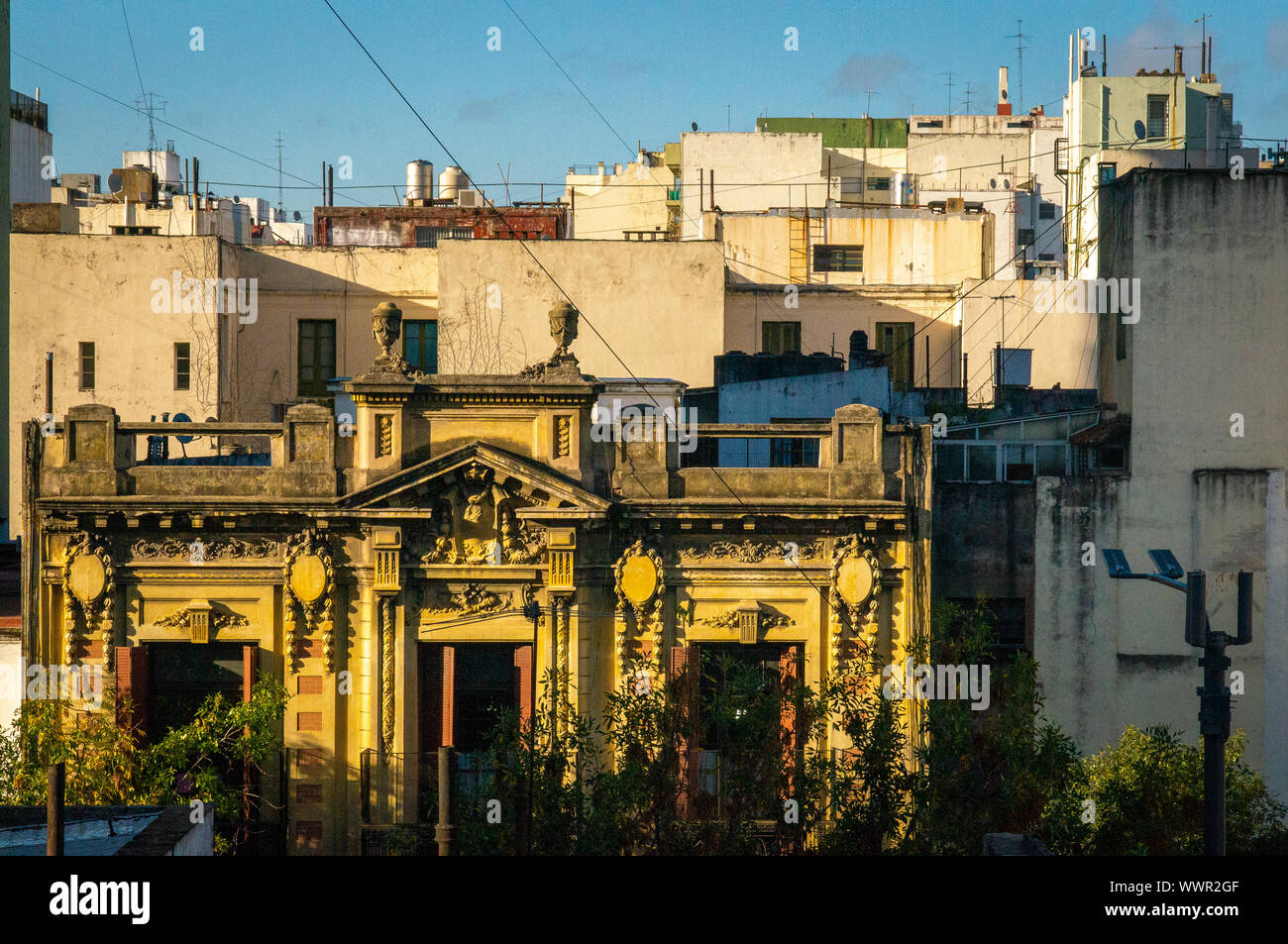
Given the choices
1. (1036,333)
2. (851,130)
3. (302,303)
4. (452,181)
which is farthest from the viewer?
(851,130)

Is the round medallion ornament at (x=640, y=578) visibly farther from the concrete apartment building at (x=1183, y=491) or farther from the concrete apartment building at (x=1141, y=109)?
the concrete apartment building at (x=1141, y=109)

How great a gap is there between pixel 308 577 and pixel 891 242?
30717 millimetres

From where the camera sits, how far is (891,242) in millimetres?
52094

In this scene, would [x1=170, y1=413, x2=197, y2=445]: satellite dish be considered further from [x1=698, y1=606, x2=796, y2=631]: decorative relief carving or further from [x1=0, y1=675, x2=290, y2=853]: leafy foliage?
[x1=698, y1=606, x2=796, y2=631]: decorative relief carving

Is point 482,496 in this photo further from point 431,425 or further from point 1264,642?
point 1264,642

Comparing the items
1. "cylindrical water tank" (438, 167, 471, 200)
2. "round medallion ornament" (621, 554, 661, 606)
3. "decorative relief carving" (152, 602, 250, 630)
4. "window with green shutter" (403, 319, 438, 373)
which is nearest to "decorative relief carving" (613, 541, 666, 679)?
"round medallion ornament" (621, 554, 661, 606)

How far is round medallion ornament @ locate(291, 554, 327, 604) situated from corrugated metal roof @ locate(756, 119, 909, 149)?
55.4m

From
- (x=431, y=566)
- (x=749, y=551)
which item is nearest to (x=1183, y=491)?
(x=749, y=551)

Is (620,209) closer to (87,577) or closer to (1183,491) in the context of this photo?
(1183,491)

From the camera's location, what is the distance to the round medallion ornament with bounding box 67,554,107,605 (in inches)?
1009

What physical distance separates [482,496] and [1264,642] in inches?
537

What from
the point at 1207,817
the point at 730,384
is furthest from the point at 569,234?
the point at 1207,817

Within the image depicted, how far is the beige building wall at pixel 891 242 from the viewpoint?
5081cm

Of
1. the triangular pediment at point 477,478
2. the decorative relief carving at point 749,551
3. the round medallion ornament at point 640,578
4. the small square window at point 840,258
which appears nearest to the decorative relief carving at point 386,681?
the triangular pediment at point 477,478
